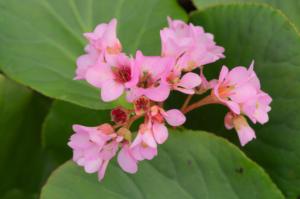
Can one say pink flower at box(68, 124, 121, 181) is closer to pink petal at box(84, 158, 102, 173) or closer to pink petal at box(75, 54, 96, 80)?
pink petal at box(84, 158, 102, 173)

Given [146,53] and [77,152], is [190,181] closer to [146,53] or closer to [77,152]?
[77,152]

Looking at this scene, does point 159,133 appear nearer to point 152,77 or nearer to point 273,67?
point 152,77

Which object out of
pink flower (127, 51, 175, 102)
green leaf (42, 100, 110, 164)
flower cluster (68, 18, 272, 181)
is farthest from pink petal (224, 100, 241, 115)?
green leaf (42, 100, 110, 164)

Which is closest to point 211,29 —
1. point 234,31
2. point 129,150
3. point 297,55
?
point 234,31

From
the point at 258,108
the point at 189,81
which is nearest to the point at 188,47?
the point at 189,81

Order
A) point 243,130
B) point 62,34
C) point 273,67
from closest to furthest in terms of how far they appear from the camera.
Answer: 1. point 243,130
2. point 273,67
3. point 62,34
